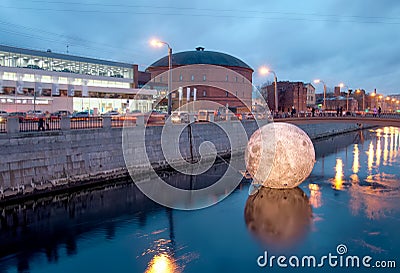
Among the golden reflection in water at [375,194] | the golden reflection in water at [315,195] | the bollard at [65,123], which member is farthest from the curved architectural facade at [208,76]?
the golden reflection in water at [315,195]

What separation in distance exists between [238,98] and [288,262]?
6925cm

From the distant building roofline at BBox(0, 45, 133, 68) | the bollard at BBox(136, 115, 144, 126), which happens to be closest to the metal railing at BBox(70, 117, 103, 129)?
the bollard at BBox(136, 115, 144, 126)

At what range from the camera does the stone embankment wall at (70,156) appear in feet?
61.5

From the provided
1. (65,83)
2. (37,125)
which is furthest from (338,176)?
(65,83)

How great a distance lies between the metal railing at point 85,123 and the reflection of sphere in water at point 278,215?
36.4 ft

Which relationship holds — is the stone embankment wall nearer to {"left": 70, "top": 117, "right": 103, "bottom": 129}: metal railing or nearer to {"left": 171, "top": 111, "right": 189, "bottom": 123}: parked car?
{"left": 70, "top": 117, "right": 103, "bottom": 129}: metal railing

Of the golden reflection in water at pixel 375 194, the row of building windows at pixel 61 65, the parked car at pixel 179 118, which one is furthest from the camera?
the row of building windows at pixel 61 65

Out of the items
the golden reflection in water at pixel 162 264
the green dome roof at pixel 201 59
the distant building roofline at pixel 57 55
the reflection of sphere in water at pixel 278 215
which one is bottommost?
the golden reflection in water at pixel 162 264

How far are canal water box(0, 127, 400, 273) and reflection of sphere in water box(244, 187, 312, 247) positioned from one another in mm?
40

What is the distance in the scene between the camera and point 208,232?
15250 mm

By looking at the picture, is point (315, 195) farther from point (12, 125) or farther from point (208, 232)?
point (12, 125)

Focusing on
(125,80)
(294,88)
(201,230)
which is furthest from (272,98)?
(201,230)

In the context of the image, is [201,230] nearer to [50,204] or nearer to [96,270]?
[96,270]

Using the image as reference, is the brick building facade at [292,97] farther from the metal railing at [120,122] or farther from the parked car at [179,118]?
the metal railing at [120,122]
